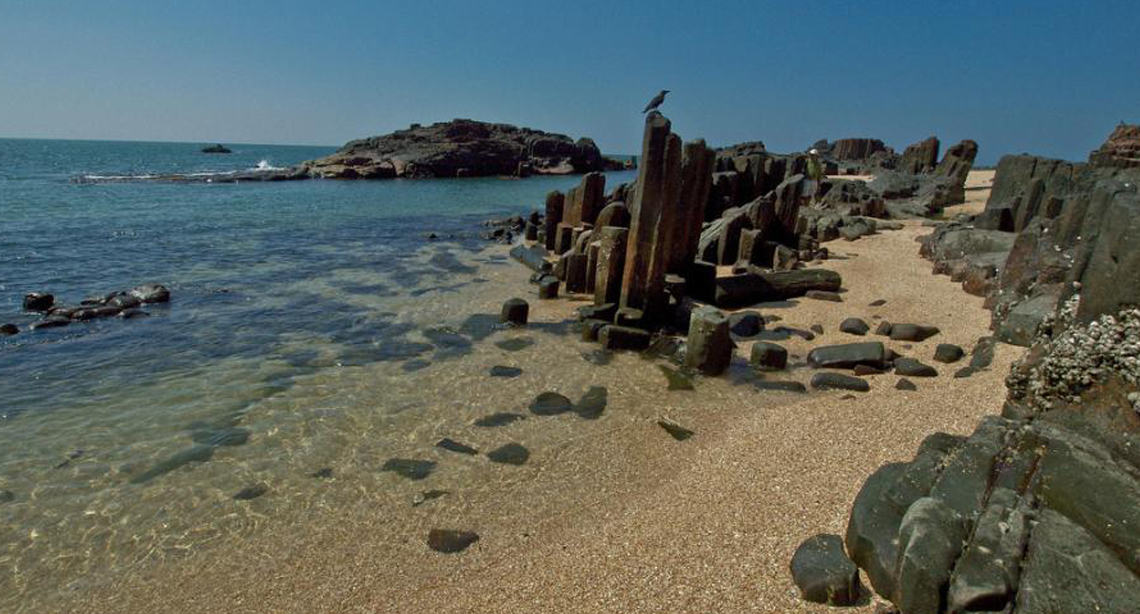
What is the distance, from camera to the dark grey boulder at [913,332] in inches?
417

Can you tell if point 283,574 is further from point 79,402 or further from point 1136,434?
point 1136,434

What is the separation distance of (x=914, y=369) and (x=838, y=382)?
1185 millimetres

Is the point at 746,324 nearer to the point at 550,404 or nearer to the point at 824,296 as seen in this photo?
the point at 824,296

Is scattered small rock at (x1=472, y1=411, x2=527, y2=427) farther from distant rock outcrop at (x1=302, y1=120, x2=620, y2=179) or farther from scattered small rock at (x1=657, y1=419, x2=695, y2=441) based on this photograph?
distant rock outcrop at (x1=302, y1=120, x2=620, y2=179)

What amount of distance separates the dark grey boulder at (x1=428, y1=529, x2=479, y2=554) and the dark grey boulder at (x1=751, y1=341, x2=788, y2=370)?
607 cm

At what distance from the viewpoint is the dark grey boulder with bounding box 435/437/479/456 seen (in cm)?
755

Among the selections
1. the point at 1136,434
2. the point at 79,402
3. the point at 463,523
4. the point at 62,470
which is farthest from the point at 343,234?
the point at 1136,434

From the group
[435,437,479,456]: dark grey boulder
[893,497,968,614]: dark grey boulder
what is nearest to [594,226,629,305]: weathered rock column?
[435,437,479,456]: dark grey boulder

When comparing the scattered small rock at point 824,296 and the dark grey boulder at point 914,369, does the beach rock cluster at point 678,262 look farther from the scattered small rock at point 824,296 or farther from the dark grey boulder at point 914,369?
the dark grey boulder at point 914,369

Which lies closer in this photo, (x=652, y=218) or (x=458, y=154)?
(x=652, y=218)

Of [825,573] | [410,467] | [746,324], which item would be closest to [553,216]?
[746,324]

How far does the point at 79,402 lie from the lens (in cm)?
883

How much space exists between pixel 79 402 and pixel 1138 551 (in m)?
12.0

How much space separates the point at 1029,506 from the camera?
12.9ft
